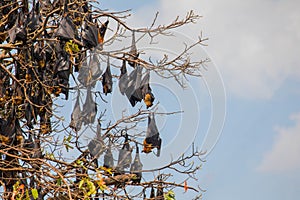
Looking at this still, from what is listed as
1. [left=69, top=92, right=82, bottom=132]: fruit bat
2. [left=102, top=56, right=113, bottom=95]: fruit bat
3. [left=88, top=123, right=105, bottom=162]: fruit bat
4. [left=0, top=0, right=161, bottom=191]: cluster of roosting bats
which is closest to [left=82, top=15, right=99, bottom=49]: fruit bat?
[left=0, top=0, right=161, bottom=191]: cluster of roosting bats

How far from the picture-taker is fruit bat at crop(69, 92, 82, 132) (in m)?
7.38

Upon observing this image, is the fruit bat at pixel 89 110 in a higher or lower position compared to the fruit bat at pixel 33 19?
lower

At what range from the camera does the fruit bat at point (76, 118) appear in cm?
738

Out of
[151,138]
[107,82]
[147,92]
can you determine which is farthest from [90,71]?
[151,138]

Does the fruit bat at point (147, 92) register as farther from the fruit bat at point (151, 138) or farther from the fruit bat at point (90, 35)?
the fruit bat at point (90, 35)

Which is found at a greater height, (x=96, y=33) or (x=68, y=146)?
(x=96, y=33)

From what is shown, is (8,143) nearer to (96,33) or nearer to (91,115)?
(91,115)

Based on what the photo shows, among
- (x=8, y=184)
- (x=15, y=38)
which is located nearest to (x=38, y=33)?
(x=15, y=38)

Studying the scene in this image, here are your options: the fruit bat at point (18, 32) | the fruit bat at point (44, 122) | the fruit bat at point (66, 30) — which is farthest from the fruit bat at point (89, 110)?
the fruit bat at point (18, 32)

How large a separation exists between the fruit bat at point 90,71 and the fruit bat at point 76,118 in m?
0.29

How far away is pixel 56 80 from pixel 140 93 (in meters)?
0.98

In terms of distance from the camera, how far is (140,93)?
7723 mm

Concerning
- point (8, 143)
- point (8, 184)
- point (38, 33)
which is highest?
point (38, 33)

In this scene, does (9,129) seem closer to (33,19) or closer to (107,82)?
(33,19)
